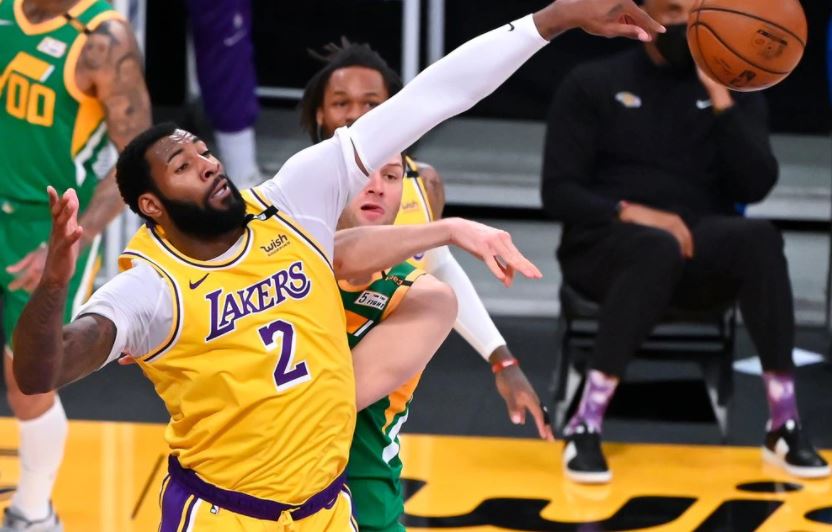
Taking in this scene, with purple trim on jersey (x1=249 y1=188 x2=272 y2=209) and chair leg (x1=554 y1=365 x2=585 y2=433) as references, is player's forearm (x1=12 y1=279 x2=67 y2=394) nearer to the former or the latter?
purple trim on jersey (x1=249 y1=188 x2=272 y2=209)

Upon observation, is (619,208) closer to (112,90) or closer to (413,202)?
(413,202)

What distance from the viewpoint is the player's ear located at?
308cm

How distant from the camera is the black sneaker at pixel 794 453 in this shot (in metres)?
5.29

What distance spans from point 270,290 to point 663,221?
2.72 m

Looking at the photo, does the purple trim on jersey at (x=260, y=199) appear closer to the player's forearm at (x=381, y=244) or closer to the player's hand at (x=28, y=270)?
the player's forearm at (x=381, y=244)

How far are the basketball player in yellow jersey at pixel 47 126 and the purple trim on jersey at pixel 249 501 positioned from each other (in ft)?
5.38

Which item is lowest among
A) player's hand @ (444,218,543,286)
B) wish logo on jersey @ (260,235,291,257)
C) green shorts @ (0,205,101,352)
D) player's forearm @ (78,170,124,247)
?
green shorts @ (0,205,101,352)

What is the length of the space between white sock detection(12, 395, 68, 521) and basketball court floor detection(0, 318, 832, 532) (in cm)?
15

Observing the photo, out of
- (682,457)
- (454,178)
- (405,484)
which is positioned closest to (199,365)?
(405,484)

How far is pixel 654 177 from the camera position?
5688 millimetres

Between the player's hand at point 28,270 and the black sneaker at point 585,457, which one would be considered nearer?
the player's hand at point 28,270

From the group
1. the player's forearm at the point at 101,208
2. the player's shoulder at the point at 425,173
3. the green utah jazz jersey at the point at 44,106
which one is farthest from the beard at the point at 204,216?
the green utah jazz jersey at the point at 44,106

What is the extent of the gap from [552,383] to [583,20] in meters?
3.21

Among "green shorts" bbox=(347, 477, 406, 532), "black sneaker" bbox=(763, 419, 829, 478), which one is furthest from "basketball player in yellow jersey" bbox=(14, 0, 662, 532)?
"black sneaker" bbox=(763, 419, 829, 478)
